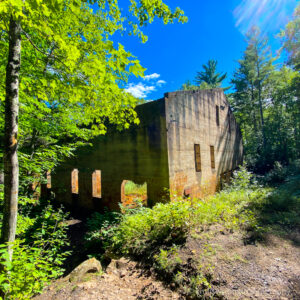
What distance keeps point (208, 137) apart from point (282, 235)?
21.0 feet

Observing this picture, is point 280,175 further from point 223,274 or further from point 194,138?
point 223,274

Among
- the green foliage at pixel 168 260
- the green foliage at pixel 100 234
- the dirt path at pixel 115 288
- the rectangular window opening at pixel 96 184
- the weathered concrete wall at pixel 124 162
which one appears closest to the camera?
the dirt path at pixel 115 288

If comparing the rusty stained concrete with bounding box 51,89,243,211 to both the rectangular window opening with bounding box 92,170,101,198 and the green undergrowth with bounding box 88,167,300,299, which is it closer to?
the rectangular window opening with bounding box 92,170,101,198

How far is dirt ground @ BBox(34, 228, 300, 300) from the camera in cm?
247

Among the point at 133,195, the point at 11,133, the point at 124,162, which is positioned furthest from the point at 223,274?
the point at 133,195

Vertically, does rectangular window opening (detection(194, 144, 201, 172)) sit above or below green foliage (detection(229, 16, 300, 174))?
below

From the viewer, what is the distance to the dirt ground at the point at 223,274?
2469 millimetres

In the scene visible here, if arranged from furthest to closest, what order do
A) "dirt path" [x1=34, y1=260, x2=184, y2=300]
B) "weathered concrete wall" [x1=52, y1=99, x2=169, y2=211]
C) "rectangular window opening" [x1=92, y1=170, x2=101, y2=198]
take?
"rectangular window opening" [x1=92, y1=170, x2=101, y2=198]
"weathered concrete wall" [x1=52, y1=99, x2=169, y2=211]
"dirt path" [x1=34, y1=260, x2=184, y2=300]

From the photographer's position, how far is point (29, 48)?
145 inches

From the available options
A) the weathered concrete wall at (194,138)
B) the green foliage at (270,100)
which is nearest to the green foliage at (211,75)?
the green foliage at (270,100)

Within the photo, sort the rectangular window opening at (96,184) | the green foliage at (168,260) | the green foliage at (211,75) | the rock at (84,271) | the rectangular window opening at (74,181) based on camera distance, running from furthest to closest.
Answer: the green foliage at (211,75), the rectangular window opening at (74,181), the rectangular window opening at (96,184), the rock at (84,271), the green foliage at (168,260)

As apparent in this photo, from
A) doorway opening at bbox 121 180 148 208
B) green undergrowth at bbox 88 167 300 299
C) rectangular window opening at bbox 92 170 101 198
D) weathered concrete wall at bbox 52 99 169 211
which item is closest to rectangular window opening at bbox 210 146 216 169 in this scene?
doorway opening at bbox 121 180 148 208

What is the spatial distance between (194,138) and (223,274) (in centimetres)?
593

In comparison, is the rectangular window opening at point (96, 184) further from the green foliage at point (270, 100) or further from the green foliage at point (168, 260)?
the green foliage at point (270, 100)
